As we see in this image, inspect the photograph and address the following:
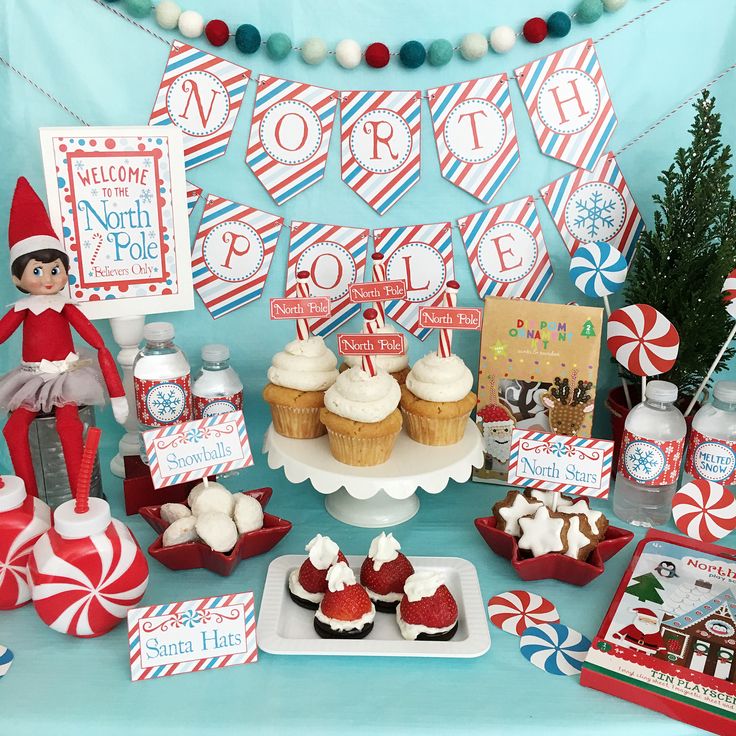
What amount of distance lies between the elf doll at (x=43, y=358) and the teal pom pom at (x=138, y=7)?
0.42m

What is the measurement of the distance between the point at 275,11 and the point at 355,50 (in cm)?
17

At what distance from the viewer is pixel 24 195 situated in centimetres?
126

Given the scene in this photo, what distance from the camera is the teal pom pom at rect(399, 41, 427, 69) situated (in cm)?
142

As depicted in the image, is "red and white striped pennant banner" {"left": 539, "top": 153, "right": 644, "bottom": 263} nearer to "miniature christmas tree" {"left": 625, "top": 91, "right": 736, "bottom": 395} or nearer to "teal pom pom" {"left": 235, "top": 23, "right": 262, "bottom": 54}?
"miniature christmas tree" {"left": 625, "top": 91, "right": 736, "bottom": 395}

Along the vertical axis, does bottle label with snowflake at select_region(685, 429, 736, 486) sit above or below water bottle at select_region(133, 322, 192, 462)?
below

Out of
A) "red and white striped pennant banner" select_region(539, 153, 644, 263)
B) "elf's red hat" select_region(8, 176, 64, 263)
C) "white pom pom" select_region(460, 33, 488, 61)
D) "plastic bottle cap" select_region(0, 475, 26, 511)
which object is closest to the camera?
"plastic bottle cap" select_region(0, 475, 26, 511)

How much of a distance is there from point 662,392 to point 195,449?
0.84m

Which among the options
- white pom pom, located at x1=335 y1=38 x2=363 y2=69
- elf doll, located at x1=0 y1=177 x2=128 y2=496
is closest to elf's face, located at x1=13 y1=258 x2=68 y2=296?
elf doll, located at x1=0 y1=177 x2=128 y2=496

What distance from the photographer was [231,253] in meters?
1.58

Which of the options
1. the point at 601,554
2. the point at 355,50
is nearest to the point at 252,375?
the point at 355,50

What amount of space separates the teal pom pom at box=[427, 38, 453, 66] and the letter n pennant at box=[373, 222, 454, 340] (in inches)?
12.8

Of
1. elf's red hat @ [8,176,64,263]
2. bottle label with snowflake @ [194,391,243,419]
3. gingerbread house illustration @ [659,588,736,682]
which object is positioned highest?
elf's red hat @ [8,176,64,263]

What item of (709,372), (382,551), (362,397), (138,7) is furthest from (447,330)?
(138,7)

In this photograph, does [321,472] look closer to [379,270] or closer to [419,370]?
[419,370]
